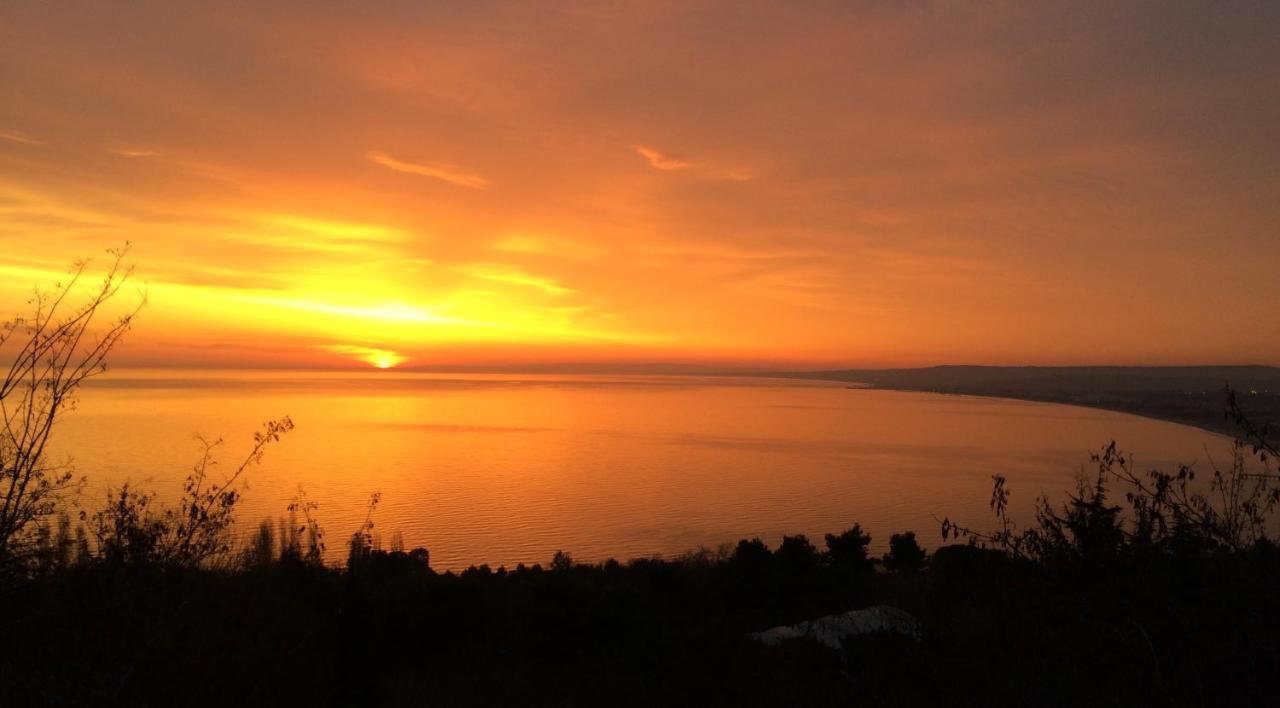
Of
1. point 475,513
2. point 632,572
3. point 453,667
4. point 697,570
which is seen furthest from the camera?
point 475,513

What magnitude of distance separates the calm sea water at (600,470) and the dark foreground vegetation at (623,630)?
32.7 feet

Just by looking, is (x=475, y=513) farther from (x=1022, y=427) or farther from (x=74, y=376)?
(x=1022, y=427)

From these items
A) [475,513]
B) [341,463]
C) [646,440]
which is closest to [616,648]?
[475,513]

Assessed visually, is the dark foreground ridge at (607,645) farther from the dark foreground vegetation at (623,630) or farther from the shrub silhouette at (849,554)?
the shrub silhouette at (849,554)

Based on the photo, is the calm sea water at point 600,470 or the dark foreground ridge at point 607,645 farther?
the calm sea water at point 600,470

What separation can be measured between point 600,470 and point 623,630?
129ft

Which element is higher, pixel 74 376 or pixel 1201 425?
pixel 74 376

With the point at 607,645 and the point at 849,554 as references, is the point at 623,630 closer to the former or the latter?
the point at 607,645

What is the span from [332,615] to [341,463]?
138 ft

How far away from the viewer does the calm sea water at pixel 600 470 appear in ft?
107

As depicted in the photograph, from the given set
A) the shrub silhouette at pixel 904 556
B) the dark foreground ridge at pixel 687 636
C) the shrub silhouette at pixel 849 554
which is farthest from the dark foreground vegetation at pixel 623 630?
the shrub silhouette at pixel 904 556

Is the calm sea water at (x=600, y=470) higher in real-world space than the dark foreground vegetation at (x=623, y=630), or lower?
lower

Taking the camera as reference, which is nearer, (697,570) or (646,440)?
(697,570)

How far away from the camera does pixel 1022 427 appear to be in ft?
296
